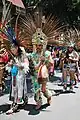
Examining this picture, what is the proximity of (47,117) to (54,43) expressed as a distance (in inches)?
78.0

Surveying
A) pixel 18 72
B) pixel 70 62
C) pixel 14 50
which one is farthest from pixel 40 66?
pixel 70 62

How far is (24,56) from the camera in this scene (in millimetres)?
7918

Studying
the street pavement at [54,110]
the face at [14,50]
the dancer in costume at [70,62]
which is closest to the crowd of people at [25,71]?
the face at [14,50]

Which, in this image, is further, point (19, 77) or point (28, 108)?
point (28, 108)

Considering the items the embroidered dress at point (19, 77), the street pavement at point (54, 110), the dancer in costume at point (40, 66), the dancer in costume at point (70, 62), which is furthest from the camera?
the dancer in costume at point (70, 62)

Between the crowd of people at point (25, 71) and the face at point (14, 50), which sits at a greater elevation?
the face at point (14, 50)

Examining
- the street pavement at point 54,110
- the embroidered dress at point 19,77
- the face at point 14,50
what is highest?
the face at point 14,50

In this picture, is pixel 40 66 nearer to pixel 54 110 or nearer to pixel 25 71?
pixel 25 71

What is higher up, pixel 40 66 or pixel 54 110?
pixel 40 66

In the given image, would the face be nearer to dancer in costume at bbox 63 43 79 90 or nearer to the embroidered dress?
the embroidered dress

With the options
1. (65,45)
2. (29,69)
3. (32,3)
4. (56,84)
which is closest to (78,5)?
(32,3)

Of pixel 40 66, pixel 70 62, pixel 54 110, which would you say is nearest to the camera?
pixel 40 66

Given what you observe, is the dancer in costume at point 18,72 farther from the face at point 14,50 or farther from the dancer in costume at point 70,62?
the dancer in costume at point 70,62

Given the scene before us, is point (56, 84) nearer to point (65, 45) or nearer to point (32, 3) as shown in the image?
point (65, 45)
